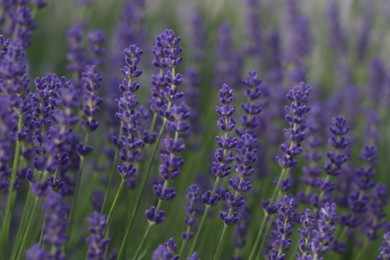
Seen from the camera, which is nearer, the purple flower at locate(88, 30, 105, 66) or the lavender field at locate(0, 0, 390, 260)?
the lavender field at locate(0, 0, 390, 260)

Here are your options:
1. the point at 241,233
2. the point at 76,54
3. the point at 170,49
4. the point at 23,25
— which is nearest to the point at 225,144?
the point at 170,49

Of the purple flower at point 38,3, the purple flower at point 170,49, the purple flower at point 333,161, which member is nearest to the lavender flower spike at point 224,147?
the purple flower at point 170,49

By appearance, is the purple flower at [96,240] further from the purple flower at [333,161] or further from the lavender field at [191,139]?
the purple flower at [333,161]

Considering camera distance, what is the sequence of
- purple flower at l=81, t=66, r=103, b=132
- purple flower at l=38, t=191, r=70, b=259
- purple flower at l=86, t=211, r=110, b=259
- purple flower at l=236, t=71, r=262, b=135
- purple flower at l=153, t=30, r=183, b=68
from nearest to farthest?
purple flower at l=38, t=191, r=70, b=259 < purple flower at l=86, t=211, r=110, b=259 < purple flower at l=81, t=66, r=103, b=132 < purple flower at l=153, t=30, r=183, b=68 < purple flower at l=236, t=71, r=262, b=135

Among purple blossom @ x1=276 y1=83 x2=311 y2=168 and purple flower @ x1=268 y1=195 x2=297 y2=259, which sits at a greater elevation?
purple blossom @ x1=276 y1=83 x2=311 y2=168

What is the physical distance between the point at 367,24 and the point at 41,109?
3.22 m

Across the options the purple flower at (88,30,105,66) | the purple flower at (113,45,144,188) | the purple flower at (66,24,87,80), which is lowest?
the purple flower at (113,45,144,188)

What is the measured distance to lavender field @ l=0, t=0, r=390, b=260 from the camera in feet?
5.98

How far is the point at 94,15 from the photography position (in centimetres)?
491

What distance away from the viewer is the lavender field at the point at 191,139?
182 centimetres

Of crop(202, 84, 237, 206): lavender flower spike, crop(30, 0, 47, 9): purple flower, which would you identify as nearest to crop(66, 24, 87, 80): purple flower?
crop(30, 0, 47, 9): purple flower

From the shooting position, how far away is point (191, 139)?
11.4ft

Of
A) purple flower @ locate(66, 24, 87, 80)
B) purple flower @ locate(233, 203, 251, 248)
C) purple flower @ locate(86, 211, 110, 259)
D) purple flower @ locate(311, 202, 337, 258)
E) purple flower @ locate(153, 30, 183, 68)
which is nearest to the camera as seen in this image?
purple flower @ locate(86, 211, 110, 259)

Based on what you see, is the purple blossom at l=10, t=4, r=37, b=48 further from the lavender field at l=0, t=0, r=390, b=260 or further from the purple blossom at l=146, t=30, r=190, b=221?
the purple blossom at l=146, t=30, r=190, b=221
